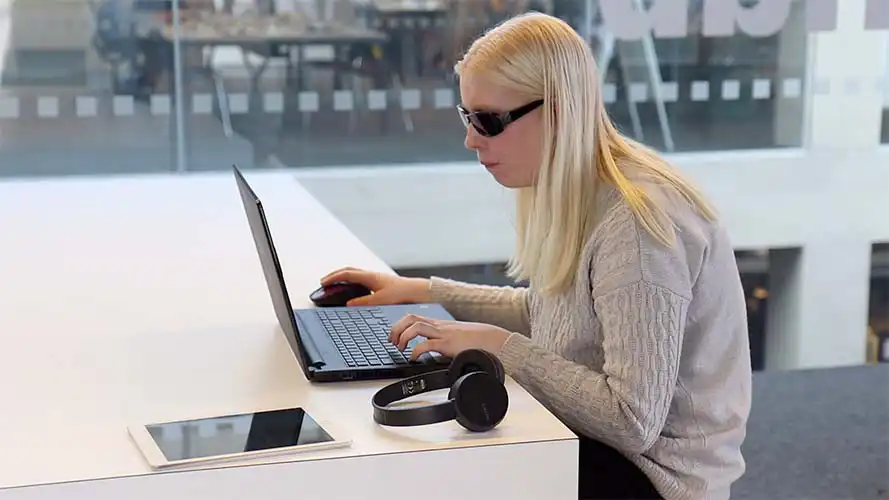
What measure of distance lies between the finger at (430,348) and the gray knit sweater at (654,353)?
90 millimetres

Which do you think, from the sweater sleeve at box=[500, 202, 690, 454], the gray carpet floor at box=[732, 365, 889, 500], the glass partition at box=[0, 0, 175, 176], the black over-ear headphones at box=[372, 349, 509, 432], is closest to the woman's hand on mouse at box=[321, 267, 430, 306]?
the sweater sleeve at box=[500, 202, 690, 454]

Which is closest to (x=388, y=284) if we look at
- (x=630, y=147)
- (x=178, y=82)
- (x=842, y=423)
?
(x=630, y=147)

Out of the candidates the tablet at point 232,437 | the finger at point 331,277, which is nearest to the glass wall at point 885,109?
the finger at point 331,277

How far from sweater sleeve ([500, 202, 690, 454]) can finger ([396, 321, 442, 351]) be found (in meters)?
0.18

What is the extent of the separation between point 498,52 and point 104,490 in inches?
33.4

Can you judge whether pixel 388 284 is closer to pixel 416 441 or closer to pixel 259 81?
pixel 416 441

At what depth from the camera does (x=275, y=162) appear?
179 inches

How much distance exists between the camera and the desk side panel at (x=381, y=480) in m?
1.32

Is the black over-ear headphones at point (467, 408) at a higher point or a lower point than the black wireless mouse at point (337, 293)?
higher

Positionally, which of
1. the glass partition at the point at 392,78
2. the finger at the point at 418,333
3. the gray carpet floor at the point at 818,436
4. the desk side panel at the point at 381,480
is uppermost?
the glass partition at the point at 392,78

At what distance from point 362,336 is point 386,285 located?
0.27m

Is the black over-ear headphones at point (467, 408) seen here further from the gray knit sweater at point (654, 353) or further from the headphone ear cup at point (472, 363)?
the gray knit sweater at point (654, 353)

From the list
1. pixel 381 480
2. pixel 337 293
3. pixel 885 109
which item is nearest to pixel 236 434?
pixel 381 480

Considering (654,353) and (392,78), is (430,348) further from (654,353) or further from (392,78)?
(392,78)
